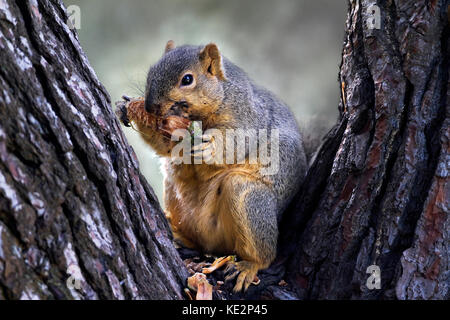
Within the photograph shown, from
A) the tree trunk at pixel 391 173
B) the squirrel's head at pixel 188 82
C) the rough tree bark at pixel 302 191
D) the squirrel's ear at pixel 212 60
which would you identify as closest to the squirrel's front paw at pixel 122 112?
the squirrel's head at pixel 188 82

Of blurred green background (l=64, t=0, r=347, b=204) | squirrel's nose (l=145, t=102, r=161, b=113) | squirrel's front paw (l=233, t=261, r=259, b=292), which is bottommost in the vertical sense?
squirrel's front paw (l=233, t=261, r=259, b=292)

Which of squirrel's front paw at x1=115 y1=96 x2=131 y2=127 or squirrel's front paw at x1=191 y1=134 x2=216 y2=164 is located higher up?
squirrel's front paw at x1=115 y1=96 x2=131 y2=127

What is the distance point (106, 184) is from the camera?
1479 millimetres

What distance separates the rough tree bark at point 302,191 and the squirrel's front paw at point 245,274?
0.12ft

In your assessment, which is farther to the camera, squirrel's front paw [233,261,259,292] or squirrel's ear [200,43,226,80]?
squirrel's ear [200,43,226,80]

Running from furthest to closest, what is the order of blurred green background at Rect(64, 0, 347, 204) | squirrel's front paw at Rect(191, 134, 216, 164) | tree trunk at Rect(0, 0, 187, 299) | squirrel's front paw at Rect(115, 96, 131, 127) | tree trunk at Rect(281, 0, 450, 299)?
1. blurred green background at Rect(64, 0, 347, 204)
2. squirrel's front paw at Rect(115, 96, 131, 127)
3. squirrel's front paw at Rect(191, 134, 216, 164)
4. tree trunk at Rect(281, 0, 450, 299)
5. tree trunk at Rect(0, 0, 187, 299)

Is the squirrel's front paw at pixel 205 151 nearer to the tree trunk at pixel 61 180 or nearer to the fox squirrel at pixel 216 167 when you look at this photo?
the fox squirrel at pixel 216 167

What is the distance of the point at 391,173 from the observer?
71.6 inches

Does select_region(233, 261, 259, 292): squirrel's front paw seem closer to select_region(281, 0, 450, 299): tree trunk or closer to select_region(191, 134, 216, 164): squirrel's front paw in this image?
select_region(281, 0, 450, 299): tree trunk

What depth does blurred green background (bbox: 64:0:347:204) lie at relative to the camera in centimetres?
423

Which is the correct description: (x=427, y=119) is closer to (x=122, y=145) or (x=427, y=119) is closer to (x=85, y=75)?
(x=122, y=145)

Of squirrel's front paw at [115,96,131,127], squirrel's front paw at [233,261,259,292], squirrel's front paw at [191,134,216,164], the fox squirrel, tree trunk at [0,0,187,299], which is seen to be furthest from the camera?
squirrel's front paw at [115,96,131,127]

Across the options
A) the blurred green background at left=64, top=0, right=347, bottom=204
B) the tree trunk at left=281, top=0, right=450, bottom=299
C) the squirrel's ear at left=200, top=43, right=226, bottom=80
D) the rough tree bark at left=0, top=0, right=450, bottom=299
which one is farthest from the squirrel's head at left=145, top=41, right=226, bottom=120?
the blurred green background at left=64, top=0, right=347, bottom=204
